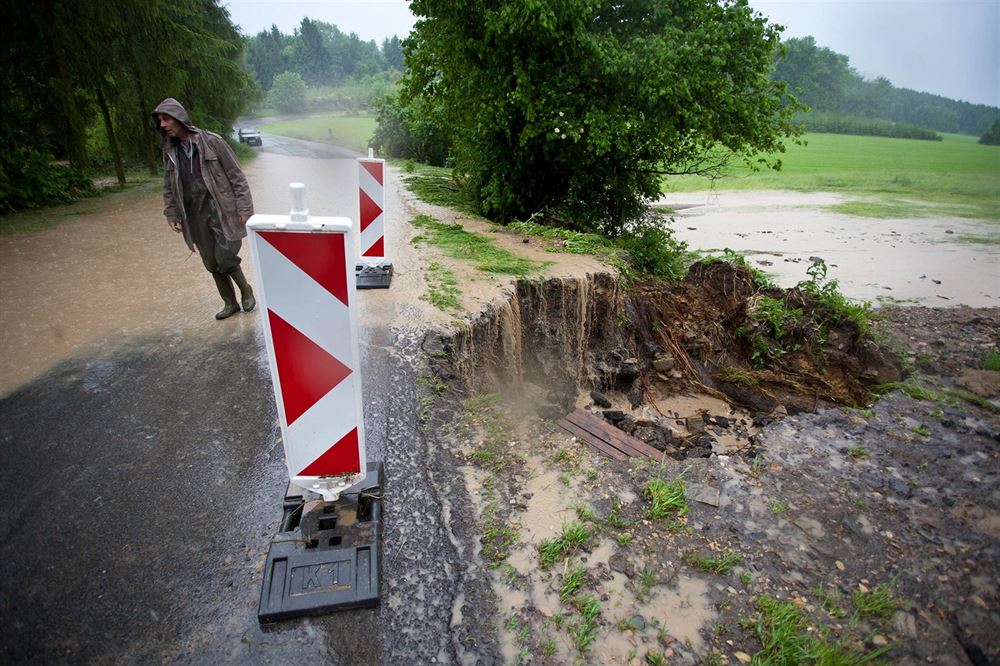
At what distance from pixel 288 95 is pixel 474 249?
71745 millimetres

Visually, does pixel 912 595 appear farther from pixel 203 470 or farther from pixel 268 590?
pixel 203 470

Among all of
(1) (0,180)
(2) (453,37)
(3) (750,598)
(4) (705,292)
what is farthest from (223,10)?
(3) (750,598)

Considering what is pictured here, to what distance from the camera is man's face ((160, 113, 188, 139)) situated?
396 centimetres

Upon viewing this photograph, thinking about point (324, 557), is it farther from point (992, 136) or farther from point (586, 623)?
point (992, 136)

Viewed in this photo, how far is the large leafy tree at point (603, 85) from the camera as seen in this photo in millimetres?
7484

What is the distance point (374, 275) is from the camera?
5961 millimetres

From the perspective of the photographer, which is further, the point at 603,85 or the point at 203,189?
the point at 603,85

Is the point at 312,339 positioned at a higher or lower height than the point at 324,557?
higher

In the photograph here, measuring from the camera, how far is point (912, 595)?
250 centimetres

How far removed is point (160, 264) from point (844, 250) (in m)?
15.3

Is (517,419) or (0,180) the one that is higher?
(0,180)

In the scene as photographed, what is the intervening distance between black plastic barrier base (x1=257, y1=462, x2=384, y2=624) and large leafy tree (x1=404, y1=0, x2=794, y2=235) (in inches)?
268

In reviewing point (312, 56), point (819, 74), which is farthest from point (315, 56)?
point (819, 74)

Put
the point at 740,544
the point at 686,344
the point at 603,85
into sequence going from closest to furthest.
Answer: the point at 740,544, the point at 686,344, the point at 603,85
